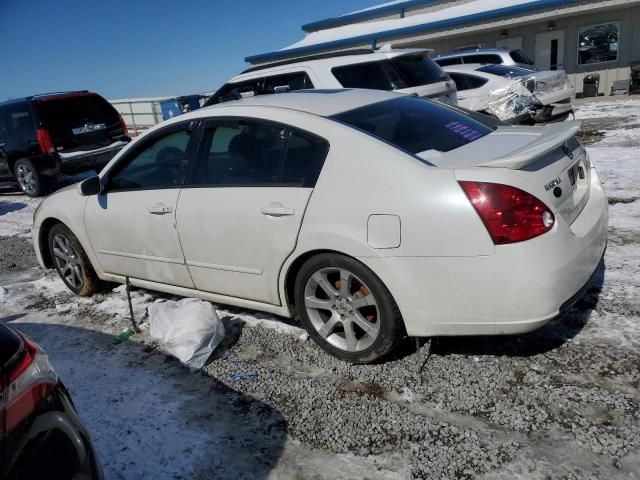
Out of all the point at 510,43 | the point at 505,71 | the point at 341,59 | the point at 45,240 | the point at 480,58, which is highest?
the point at 510,43

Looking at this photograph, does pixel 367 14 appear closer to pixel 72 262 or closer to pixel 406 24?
pixel 406 24

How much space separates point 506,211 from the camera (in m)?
2.50

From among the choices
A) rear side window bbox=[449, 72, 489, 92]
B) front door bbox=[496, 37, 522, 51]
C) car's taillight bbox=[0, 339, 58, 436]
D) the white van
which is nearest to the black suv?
the white van

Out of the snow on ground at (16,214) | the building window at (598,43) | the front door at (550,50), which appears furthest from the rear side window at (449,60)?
the snow on ground at (16,214)

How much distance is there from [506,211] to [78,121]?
9313mm

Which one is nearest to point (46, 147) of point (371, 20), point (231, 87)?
point (231, 87)

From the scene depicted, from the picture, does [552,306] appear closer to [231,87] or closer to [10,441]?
[10,441]

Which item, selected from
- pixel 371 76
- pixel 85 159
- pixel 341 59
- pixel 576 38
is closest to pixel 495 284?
pixel 371 76

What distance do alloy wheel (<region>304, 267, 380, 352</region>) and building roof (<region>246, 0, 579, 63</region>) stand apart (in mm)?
18223

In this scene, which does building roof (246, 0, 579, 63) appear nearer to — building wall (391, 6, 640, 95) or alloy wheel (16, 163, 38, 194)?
building wall (391, 6, 640, 95)

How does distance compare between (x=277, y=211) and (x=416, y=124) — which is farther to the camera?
(x=416, y=124)

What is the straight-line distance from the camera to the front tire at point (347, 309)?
287 centimetres

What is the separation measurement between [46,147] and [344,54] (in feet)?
19.1

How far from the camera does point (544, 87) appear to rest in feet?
33.3
